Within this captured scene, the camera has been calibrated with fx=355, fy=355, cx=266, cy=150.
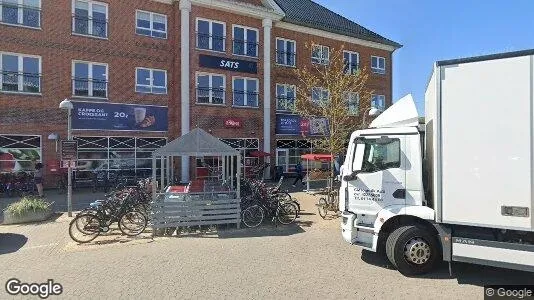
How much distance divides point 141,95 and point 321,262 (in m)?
16.1

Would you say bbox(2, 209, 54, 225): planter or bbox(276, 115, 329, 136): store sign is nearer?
bbox(2, 209, 54, 225): planter

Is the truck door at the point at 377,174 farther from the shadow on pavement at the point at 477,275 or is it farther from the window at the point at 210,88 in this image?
the window at the point at 210,88

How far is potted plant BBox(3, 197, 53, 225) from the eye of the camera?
1012cm

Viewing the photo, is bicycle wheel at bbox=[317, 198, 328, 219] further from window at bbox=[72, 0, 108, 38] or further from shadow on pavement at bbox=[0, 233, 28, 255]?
window at bbox=[72, 0, 108, 38]

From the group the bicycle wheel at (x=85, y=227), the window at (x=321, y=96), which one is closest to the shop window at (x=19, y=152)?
the bicycle wheel at (x=85, y=227)

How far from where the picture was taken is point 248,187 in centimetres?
1078

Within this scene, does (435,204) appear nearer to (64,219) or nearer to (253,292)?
(253,292)

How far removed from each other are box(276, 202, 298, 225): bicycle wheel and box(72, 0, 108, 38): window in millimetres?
14483

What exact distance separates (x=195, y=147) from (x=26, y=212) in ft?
17.6

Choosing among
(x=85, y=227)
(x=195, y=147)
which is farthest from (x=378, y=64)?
(x=85, y=227)

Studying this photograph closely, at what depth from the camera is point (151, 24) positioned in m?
20.1

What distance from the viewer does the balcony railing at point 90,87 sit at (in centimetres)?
1809

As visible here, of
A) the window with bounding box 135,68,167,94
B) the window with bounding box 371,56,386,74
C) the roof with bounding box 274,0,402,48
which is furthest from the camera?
the window with bounding box 371,56,386,74

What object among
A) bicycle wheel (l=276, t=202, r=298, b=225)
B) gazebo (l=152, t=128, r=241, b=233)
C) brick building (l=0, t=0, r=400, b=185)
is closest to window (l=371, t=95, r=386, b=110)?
brick building (l=0, t=0, r=400, b=185)
